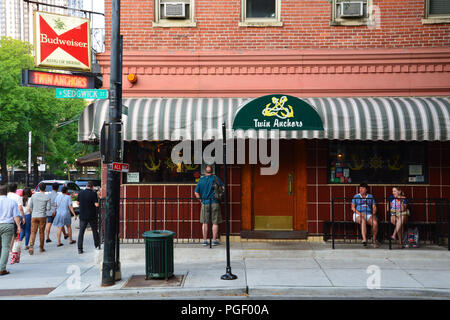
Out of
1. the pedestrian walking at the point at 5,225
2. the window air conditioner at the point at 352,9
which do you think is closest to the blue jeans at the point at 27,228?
the pedestrian walking at the point at 5,225

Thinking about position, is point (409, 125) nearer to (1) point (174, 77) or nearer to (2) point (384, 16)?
(2) point (384, 16)

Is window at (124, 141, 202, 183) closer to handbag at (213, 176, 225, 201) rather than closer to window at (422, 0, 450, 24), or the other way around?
handbag at (213, 176, 225, 201)

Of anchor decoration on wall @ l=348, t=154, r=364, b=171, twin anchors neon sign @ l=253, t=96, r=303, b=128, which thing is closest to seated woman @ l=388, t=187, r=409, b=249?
anchor decoration on wall @ l=348, t=154, r=364, b=171

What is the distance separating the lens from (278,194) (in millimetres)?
10828

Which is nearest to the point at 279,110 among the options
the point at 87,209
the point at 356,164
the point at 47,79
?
the point at 356,164

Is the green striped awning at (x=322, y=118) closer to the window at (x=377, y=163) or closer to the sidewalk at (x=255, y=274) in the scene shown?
the window at (x=377, y=163)

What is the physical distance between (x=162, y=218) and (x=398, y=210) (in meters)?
5.72

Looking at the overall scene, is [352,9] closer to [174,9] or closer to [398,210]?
[174,9]

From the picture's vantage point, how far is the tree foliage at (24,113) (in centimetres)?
2998

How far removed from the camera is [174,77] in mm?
10836

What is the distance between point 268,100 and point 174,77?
2836mm

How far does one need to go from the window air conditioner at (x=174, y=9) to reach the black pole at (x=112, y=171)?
3442 millimetres

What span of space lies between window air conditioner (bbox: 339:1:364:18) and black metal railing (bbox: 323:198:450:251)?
473 cm

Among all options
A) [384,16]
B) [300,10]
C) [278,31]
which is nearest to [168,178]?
[278,31]
